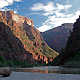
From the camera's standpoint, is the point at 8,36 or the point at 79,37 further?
the point at 8,36

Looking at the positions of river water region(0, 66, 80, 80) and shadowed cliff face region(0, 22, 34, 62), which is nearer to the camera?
river water region(0, 66, 80, 80)

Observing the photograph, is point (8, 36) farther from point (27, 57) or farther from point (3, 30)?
point (27, 57)

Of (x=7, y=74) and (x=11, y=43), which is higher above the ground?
(x=11, y=43)

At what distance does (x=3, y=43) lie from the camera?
12775 centimetres

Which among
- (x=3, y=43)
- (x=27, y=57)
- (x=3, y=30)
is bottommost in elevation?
(x=27, y=57)

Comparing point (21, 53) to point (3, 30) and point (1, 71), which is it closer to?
point (3, 30)

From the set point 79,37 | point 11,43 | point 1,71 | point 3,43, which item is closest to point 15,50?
point 11,43

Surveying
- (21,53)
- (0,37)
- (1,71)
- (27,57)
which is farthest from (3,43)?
(1,71)

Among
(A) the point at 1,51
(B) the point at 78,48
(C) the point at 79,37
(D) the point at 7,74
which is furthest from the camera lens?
(A) the point at 1,51

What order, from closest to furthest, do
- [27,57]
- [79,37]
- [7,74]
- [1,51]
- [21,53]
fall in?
[7,74] → [79,37] → [1,51] → [21,53] → [27,57]

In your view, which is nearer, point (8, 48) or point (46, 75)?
point (46, 75)

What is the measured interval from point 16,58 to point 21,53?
1435 cm

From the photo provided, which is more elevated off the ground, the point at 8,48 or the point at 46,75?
the point at 8,48

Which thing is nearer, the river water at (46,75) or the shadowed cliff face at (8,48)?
the river water at (46,75)
